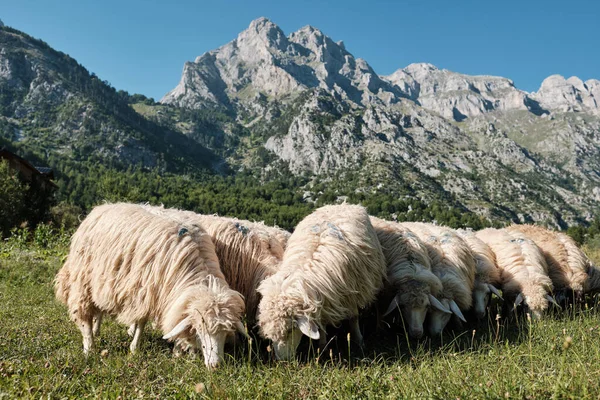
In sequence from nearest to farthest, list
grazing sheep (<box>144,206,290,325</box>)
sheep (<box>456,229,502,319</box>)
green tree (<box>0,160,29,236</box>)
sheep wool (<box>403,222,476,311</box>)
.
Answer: grazing sheep (<box>144,206,290,325</box>), sheep wool (<box>403,222,476,311</box>), sheep (<box>456,229,502,319</box>), green tree (<box>0,160,29,236</box>)

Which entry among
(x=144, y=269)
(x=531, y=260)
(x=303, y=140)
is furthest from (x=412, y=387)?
(x=303, y=140)

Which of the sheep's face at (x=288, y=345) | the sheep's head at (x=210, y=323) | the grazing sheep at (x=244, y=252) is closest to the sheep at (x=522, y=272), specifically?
the sheep's face at (x=288, y=345)

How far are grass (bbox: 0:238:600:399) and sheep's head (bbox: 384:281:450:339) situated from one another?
0.28 m

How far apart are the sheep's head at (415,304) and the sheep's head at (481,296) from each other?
176 cm

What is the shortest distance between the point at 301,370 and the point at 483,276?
5626 mm

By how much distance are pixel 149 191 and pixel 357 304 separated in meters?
133

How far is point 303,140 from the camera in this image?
634 ft

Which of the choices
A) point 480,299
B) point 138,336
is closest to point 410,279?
point 480,299

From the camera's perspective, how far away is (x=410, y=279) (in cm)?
593

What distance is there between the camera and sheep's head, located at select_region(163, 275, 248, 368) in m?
4.16

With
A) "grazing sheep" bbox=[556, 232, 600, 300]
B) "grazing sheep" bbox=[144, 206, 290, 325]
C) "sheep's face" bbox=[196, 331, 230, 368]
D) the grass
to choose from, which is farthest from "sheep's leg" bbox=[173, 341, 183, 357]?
"grazing sheep" bbox=[556, 232, 600, 300]

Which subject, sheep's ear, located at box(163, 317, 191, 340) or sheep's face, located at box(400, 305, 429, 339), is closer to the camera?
sheep's ear, located at box(163, 317, 191, 340)

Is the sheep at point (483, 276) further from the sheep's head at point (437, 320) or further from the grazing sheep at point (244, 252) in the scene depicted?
the grazing sheep at point (244, 252)

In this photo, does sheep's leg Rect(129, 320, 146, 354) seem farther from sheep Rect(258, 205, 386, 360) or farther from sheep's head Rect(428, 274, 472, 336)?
sheep's head Rect(428, 274, 472, 336)
